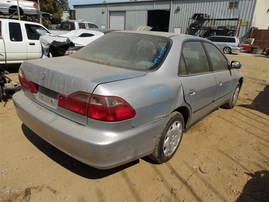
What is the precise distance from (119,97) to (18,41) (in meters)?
6.95

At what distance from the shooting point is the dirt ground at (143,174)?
2543 millimetres

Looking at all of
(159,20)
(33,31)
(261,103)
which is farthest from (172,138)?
(159,20)

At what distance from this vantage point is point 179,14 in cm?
3155

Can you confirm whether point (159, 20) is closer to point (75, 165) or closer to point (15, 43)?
point (15, 43)

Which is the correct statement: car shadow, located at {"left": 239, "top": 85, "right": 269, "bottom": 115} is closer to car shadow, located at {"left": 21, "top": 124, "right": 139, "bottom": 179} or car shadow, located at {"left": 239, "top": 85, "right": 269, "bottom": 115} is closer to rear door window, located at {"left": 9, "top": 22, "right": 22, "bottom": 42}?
car shadow, located at {"left": 21, "top": 124, "right": 139, "bottom": 179}

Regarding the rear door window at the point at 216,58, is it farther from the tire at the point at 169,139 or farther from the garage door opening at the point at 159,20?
the garage door opening at the point at 159,20

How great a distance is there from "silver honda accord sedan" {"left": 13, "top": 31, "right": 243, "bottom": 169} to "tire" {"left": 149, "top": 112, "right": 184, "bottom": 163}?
1 centimetres

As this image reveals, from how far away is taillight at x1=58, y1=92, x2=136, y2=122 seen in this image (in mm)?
2191

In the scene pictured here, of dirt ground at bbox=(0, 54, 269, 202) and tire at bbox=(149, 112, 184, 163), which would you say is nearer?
dirt ground at bbox=(0, 54, 269, 202)

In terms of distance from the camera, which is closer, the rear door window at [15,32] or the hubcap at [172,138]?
the hubcap at [172,138]

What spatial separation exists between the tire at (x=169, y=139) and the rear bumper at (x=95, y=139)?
154mm

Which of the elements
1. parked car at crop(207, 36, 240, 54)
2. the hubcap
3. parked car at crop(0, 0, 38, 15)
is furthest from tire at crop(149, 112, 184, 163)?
parked car at crop(207, 36, 240, 54)

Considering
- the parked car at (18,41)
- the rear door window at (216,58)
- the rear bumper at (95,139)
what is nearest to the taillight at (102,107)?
the rear bumper at (95,139)

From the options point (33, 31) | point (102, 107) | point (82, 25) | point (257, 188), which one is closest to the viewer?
point (102, 107)
